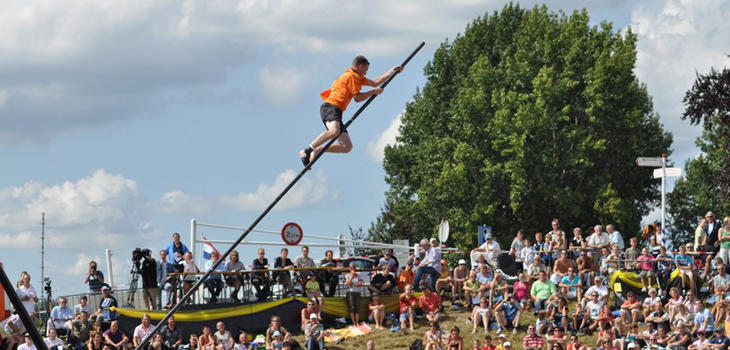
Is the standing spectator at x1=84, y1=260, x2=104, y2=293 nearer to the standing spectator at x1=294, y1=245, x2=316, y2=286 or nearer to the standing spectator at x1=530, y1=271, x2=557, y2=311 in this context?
the standing spectator at x1=294, y1=245, x2=316, y2=286

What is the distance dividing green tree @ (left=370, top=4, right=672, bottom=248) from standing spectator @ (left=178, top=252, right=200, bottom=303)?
16.0 metres

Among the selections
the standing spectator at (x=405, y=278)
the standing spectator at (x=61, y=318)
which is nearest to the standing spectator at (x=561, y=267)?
the standing spectator at (x=405, y=278)

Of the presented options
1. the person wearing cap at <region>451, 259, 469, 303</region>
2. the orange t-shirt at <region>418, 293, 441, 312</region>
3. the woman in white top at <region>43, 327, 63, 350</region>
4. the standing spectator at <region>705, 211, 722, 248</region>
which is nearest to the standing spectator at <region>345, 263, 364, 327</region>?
the orange t-shirt at <region>418, 293, 441, 312</region>

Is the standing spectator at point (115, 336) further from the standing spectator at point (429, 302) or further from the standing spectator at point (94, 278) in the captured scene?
the standing spectator at point (429, 302)

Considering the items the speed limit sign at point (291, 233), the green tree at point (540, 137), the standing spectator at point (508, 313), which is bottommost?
the standing spectator at point (508, 313)

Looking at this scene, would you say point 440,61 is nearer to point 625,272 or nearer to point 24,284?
point 625,272

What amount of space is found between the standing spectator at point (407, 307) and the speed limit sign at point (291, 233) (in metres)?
2.49

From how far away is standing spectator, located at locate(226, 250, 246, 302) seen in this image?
2053 cm

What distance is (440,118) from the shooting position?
124 ft

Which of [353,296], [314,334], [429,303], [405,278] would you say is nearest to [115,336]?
[314,334]

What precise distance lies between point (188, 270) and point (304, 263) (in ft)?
8.20

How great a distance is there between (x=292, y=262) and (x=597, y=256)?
6.46 metres

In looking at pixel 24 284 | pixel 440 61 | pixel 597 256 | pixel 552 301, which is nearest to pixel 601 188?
pixel 440 61

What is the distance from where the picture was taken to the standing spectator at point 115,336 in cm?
1875
